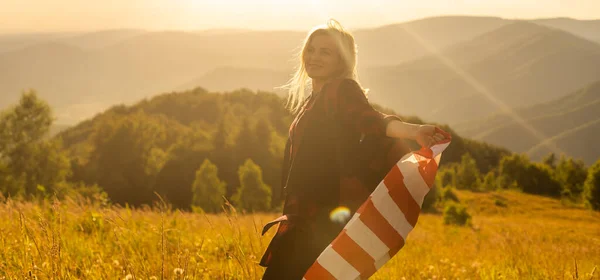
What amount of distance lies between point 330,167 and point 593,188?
5982cm

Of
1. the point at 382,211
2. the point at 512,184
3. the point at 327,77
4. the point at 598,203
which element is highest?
the point at 327,77

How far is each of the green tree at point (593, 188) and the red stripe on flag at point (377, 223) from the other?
59417 mm

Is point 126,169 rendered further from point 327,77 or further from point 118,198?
point 327,77

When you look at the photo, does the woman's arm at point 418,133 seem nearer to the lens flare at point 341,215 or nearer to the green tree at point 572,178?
the lens flare at point 341,215

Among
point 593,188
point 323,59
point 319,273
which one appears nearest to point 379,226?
point 319,273

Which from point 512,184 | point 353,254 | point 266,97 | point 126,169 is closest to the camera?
point 353,254

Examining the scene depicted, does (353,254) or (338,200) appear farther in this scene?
(338,200)

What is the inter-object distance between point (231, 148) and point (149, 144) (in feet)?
39.4

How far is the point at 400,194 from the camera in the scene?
2.22 m

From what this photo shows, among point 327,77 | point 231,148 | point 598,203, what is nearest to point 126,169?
point 231,148

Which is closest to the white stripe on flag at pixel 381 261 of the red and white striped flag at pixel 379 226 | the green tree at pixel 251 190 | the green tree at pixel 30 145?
the red and white striped flag at pixel 379 226

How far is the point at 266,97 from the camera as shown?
17125cm

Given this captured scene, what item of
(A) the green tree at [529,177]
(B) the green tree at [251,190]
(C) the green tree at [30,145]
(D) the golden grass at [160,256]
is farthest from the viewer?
(A) the green tree at [529,177]

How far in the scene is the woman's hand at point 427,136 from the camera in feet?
7.64
